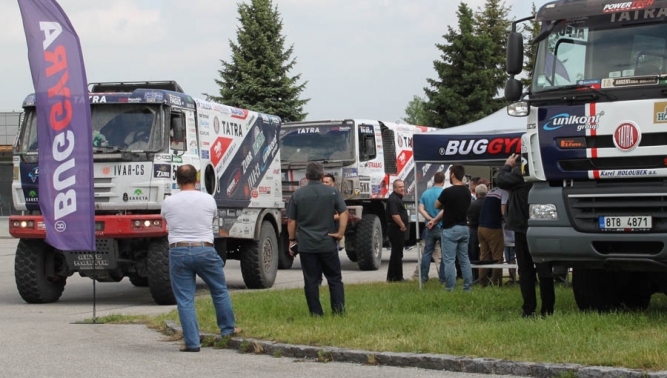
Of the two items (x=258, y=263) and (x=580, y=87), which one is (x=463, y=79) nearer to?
(x=258, y=263)

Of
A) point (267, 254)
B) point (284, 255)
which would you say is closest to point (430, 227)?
point (267, 254)

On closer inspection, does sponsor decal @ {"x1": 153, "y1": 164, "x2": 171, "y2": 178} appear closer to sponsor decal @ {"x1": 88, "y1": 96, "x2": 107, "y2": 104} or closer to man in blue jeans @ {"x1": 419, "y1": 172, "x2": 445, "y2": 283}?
sponsor decal @ {"x1": 88, "y1": 96, "x2": 107, "y2": 104}

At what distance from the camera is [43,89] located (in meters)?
12.8

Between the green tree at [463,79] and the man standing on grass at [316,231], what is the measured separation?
146 feet

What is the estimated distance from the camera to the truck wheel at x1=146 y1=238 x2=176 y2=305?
15.0 m

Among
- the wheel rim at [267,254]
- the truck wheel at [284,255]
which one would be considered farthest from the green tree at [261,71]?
the wheel rim at [267,254]

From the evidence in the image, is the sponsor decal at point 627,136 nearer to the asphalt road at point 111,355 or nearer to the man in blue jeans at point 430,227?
the asphalt road at point 111,355

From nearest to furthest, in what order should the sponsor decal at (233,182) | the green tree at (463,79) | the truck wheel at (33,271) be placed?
the truck wheel at (33,271) < the sponsor decal at (233,182) < the green tree at (463,79)

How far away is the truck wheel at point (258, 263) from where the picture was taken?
18.0 m

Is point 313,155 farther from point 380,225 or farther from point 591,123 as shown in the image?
point 591,123

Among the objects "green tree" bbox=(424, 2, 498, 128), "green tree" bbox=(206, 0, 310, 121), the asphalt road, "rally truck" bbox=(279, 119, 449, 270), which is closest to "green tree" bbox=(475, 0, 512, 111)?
"green tree" bbox=(424, 2, 498, 128)

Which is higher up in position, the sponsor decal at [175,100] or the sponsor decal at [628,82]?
the sponsor decal at [175,100]

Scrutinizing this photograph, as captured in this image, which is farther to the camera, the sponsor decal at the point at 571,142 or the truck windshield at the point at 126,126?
the truck windshield at the point at 126,126

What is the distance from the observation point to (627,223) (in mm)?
Answer: 10203
